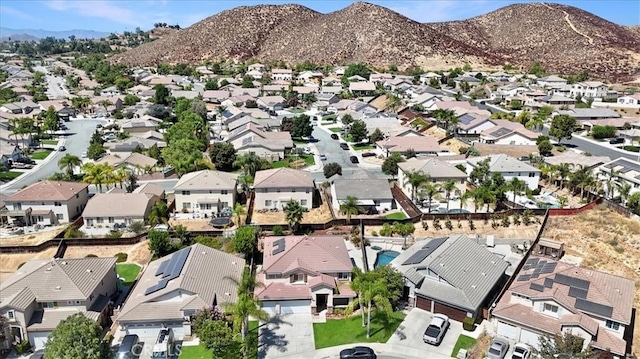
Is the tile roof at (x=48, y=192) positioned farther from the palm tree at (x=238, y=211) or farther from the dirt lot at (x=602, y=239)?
the dirt lot at (x=602, y=239)

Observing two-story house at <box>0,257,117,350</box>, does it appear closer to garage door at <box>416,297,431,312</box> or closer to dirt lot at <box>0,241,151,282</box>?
dirt lot at <box>0,241,151,282</box>

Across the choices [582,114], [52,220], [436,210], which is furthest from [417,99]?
[52,220]

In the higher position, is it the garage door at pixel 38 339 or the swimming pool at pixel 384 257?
the swimming pool at pixel 384 257

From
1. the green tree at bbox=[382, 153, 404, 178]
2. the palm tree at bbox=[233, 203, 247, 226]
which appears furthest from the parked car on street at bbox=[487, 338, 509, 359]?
the green tree at bbox=[382, 153, 404, 178]

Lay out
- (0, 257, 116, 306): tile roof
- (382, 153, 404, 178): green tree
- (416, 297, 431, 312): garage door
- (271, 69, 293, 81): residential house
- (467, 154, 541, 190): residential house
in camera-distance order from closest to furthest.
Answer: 1. (0, 257, 116, 306): tile roof
2. (416, 297, 431, 312): garage door
3. (467, 154, 541, 190): residential house
4. (382, 153, 404, 178): green tree
5. (271, 69, 293, 81): residential house

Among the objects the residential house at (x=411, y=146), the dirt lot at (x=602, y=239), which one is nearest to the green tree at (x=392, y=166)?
the residential house at (x=411, y=146)

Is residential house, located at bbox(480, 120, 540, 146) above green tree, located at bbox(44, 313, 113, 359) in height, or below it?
above
